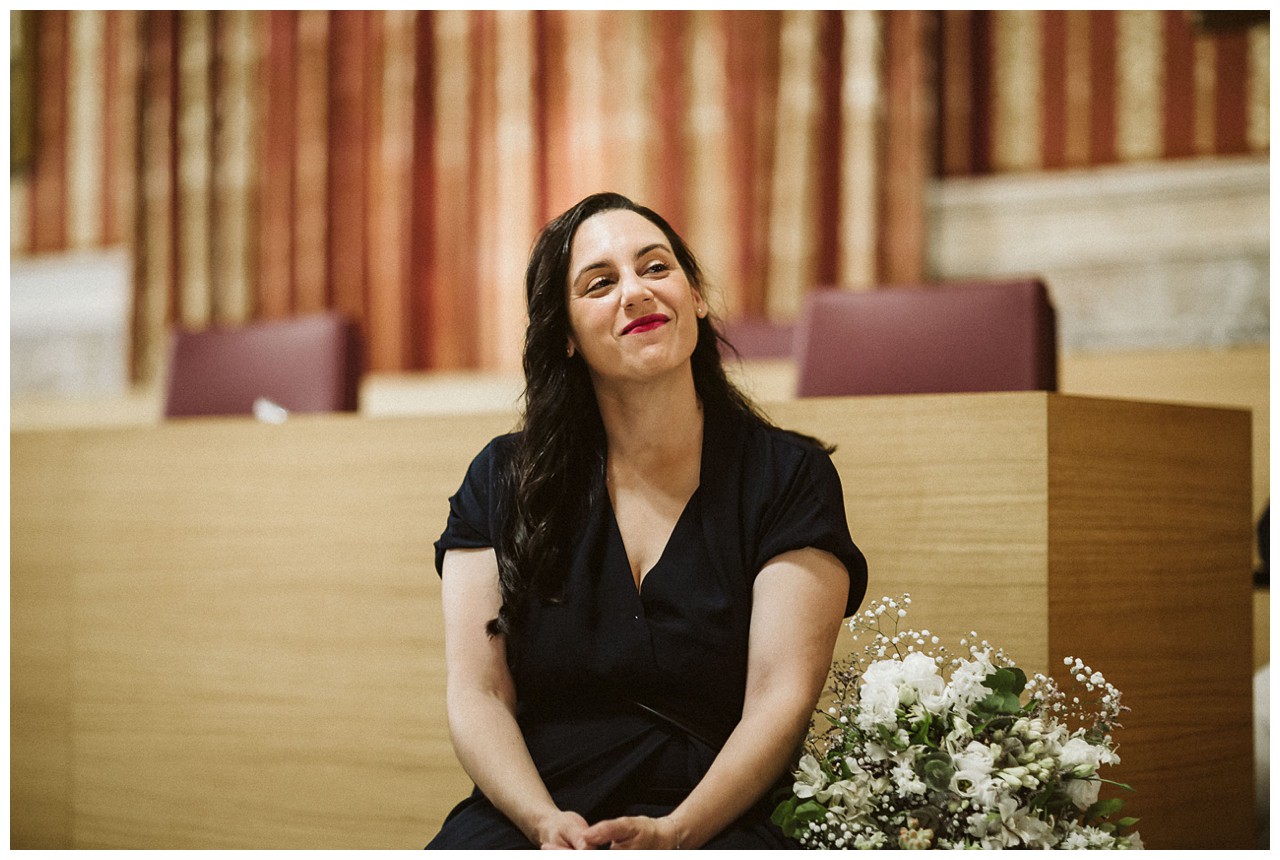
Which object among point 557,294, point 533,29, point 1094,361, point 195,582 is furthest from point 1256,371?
point 533,29

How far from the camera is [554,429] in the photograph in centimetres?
135

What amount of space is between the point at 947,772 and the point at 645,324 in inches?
21.3

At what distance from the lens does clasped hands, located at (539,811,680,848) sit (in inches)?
44.9

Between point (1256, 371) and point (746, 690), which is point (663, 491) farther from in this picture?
point (1256, 371)

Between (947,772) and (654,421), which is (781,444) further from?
(947,772)

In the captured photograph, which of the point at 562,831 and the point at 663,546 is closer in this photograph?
the point at 562,831

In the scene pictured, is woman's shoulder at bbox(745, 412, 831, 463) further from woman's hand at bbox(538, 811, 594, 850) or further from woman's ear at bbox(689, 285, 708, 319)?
woman's hand at bbox(538, 811, 594, 850)

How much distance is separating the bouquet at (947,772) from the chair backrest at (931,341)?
943 millimetres

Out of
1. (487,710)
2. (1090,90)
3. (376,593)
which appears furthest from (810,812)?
(1090,90)

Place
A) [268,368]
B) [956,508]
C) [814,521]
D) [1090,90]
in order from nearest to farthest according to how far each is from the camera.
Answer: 1. [814,521]
2. [956,508]
3. [268,368]
4. [1090,90]

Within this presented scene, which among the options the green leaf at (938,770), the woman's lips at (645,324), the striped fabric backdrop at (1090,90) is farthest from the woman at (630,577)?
the striped fabric backdrop at (1090,90)

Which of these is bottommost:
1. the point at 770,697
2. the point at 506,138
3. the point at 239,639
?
the point at 239,639

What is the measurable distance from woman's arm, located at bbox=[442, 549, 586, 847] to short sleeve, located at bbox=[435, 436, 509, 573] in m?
0.01

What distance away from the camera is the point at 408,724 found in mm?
1721
